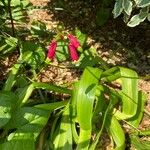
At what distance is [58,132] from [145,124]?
532 mm

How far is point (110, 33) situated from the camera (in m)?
3.31

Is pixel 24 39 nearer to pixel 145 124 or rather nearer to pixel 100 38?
pixel 100 38

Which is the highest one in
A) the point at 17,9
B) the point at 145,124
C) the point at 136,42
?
the point at 17,9

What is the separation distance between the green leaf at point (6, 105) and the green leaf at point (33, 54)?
496mm

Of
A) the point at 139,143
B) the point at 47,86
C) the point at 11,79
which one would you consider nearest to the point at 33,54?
the point at 11,79

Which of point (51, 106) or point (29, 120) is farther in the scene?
point (51, 106)

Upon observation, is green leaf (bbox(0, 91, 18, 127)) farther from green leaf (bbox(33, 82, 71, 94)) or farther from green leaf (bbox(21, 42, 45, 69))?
green leaf (bbox(21, 42, 45, 69))

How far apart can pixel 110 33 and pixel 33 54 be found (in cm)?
75

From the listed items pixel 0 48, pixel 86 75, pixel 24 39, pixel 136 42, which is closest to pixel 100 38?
pixel 136 42

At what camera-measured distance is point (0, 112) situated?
214 centimetres

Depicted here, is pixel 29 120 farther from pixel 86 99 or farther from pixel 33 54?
pixel 33 54

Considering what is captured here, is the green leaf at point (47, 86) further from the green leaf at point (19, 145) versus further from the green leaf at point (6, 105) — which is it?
the green leaf at point (19, 145)

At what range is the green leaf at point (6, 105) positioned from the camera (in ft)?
6.98

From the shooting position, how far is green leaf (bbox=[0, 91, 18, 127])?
213cm
